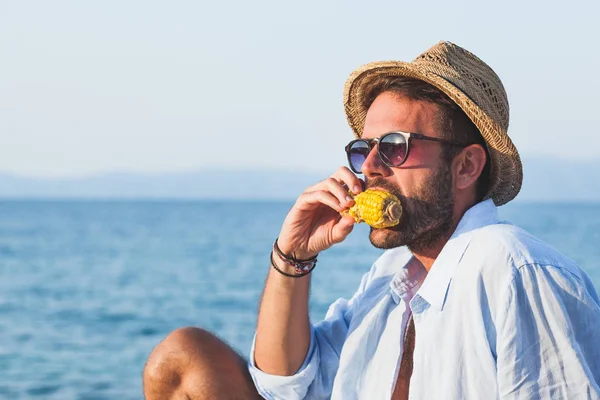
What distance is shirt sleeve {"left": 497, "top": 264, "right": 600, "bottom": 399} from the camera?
3.22 meters

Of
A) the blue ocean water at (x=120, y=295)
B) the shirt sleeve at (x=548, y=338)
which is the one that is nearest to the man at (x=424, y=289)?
the shirt sleeve at (x=548, y=338)

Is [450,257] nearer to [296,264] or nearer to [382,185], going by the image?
[382,185]

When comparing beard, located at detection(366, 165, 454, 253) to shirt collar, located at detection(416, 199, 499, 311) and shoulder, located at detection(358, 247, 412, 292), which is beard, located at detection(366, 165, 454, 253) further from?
shoulder, located at detection(358, 247, 412, 292)

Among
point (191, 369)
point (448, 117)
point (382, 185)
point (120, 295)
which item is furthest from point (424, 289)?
point (120, 295)

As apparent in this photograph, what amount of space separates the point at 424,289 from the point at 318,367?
2.70ft

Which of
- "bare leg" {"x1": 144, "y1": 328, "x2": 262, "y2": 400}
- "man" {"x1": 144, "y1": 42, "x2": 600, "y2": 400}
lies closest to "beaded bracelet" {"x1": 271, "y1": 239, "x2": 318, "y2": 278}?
"man" {"x1": 144, "y1": 42, "x2": 600, "y2": 400}

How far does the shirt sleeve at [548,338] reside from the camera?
3219 mm

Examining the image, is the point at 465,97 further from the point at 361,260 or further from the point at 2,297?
the point at 361,260

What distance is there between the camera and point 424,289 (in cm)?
364

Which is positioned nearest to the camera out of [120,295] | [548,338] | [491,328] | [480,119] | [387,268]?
[548,338]

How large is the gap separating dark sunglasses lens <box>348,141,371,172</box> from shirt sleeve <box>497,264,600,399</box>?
A: 35.2 inches

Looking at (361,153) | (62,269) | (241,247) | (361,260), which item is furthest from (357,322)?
(241,247)

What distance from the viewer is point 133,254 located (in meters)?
37.4

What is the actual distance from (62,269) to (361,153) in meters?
28.3
